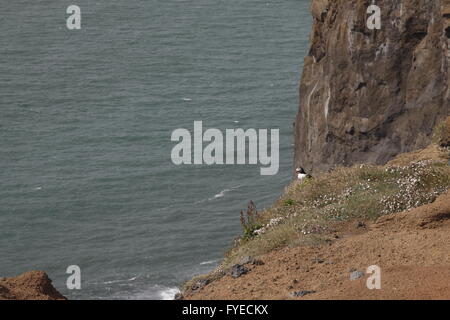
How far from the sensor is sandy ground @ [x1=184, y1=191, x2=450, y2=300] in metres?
18.0

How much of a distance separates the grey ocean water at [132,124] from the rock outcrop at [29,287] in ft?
135

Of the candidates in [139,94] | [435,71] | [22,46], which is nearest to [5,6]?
[22,46]

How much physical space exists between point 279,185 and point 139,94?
2884cm

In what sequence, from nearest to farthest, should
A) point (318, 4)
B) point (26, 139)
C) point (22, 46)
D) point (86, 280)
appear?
point (318, 4)
point (86, 280)
point (26, 139)
point (22, 46)

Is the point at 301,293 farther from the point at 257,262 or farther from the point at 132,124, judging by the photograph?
the point at 132,124

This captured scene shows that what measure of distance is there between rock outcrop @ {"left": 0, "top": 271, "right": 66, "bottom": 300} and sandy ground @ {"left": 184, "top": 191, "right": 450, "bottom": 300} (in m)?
3.04

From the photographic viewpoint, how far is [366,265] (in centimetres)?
2009

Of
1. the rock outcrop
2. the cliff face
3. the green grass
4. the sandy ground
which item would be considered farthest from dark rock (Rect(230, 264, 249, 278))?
the cliff face

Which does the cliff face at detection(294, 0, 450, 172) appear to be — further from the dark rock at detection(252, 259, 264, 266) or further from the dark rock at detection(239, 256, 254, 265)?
the dark rock at detection(252, 259, 264, 266)

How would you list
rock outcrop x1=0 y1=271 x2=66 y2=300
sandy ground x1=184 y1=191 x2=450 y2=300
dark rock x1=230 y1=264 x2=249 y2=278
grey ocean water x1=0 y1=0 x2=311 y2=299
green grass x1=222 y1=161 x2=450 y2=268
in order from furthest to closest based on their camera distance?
grey ocean water x1=0 y1=0 x2=311 y2=299
green grass x1=222 y1=161 x2=450 y2=268
dark rock x1=230 y1=264 x2=249 y2=278
rock outcrop x1=0 y1=271 x2=66 y2=300
sandy ground x1=184 y1=191 x2=450 y2=300

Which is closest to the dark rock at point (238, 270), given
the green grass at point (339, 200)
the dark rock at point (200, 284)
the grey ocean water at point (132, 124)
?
the dark rock at point (200, 284)

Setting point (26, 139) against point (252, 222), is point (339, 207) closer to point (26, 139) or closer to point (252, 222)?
point (252, 222)

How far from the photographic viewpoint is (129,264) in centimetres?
6850

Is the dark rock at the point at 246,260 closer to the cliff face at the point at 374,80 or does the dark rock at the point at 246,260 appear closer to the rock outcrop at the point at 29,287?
the rock outcrop at the point at 29,287
